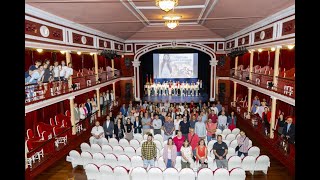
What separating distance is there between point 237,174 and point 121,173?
160 inches

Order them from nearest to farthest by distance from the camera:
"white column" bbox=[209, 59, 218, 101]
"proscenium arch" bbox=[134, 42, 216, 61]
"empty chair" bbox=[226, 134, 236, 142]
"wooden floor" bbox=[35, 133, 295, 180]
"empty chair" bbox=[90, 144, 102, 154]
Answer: "wooden floor" bbox=[35, 133, 295, 180], "empty chair" bbox=[90, 144, 102, 154], "empty chair" bbox=[226, 134, 236, 142], "proscenium arch" bbox=[134, 42, 216, 61], "white column" bbox=[209, 59, 218, 101]

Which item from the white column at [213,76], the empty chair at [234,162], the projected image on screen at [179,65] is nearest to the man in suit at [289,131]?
the empty chair at [234,162]

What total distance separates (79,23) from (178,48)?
14.8 m

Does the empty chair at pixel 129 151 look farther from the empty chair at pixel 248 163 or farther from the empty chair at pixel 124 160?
the empty chair at pixel 248 163

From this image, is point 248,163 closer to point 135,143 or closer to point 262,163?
point 262,163

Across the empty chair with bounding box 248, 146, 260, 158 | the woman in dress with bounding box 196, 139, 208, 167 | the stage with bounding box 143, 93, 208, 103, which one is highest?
the stage with bounding box 143, 93, 208, 103

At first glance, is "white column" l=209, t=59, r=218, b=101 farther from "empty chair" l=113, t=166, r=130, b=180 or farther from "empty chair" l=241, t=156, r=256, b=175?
"empty chair" l=113, t=166, r=130, b=180

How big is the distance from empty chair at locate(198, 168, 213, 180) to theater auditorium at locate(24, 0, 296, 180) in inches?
1.4

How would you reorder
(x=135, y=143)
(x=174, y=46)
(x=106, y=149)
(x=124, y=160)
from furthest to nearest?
1. (x=174, y=46)
2. (x=135, y=143)
3. (x=106, y=149)
4. (x=124, y=160)

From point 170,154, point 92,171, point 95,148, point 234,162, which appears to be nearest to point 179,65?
point 95,148

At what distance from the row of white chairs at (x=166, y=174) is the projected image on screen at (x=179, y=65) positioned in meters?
20.4

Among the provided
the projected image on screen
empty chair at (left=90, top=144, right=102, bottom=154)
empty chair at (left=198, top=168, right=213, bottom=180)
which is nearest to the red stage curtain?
empty chair at (left=198, top=168, right=213, bottom=180)

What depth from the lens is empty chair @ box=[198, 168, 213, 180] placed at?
29.5 ft

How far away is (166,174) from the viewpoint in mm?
9133
